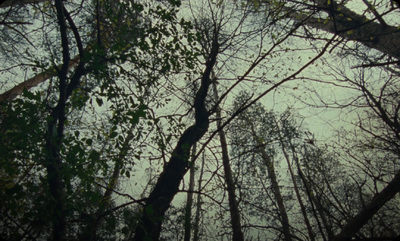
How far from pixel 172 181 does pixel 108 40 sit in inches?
148

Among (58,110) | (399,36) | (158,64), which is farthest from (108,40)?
(399,36)

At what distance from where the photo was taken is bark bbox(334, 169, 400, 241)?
95.7 inches

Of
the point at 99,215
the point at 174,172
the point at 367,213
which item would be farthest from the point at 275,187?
the point at 99,215

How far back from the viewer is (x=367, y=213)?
2566 mm

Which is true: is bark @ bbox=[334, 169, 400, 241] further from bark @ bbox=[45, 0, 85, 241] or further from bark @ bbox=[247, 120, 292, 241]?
bark @ bbox=[45, 0, 85, 241]

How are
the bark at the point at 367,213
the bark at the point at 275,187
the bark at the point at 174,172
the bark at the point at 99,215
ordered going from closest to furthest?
the bark at the point at 99,215 < the bark at the point at 367,213 < the bark at the point at 275,187 < the bark at the point at 174,172

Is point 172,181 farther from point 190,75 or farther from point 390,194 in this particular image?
Answer: point 390,194

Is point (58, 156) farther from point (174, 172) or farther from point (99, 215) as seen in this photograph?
point (174, 172)

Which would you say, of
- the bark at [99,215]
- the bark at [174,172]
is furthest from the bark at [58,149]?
the bark at [174,172]

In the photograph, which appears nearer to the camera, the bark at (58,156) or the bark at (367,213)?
the bark at (58,156)

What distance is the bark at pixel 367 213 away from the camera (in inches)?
95.7

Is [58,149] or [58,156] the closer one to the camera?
[58,156]

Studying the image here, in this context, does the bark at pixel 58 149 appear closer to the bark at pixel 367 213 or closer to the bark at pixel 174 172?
the bark at pixel 174 172

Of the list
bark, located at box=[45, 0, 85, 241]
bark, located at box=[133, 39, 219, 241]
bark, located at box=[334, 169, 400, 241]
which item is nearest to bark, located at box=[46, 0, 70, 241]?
bark, located at box=[45, 0, 85, 241]
